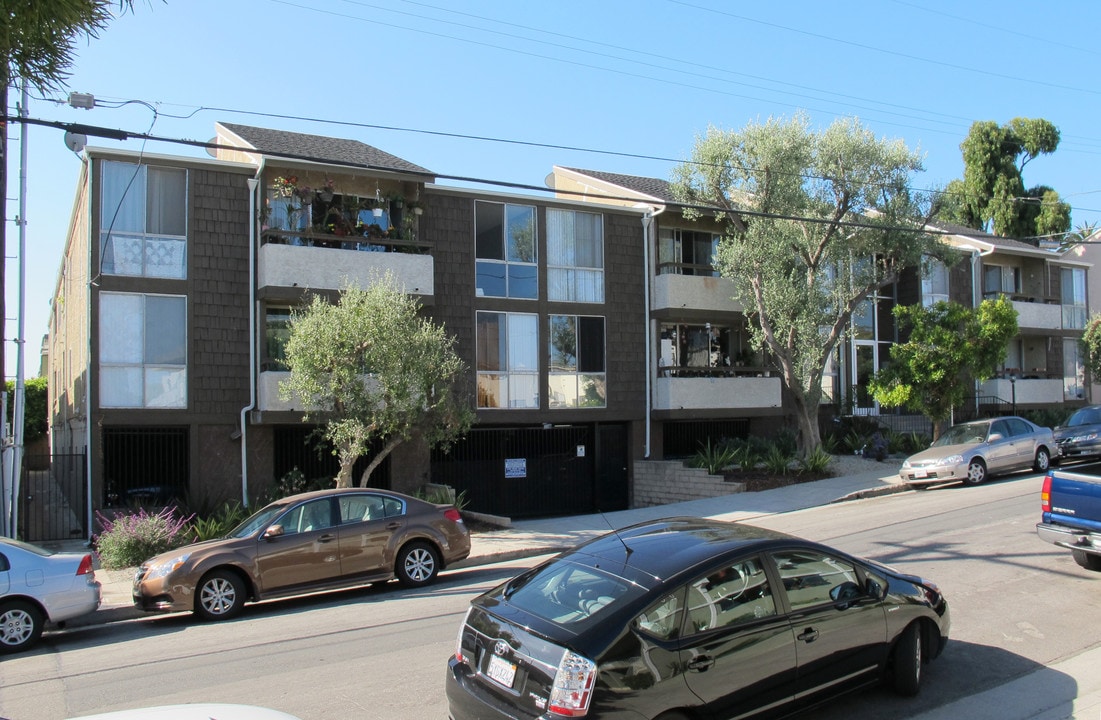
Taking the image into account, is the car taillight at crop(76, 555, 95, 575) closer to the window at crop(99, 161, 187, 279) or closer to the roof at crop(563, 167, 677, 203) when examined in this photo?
the window at crop(99, 161, 187, 279)

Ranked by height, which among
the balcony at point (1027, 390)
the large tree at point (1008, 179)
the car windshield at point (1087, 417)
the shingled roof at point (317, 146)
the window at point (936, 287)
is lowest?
the car windshield at point (1087, 417)

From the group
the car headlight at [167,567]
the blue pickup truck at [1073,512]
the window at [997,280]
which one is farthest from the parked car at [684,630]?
the window at [997,280]

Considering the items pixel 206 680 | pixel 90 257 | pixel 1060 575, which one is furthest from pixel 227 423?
pixel 1060 575

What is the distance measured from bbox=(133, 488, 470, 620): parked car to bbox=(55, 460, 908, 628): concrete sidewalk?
4.80 ft

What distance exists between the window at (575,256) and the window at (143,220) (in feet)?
28.9

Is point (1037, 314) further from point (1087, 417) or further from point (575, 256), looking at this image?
point (575, 256)

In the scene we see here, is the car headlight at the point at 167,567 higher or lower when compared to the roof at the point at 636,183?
lower

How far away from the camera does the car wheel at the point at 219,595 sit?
10391 mm

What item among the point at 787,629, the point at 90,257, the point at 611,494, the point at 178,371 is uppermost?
the point at 90,257

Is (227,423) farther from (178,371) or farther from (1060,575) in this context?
(1060,575)

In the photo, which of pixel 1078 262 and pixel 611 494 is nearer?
pixel 611 494

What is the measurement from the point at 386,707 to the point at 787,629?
3.00 m

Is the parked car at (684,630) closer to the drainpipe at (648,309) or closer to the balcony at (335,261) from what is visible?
the balcony at (335,261)

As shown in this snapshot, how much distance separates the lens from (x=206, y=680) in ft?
24.4
